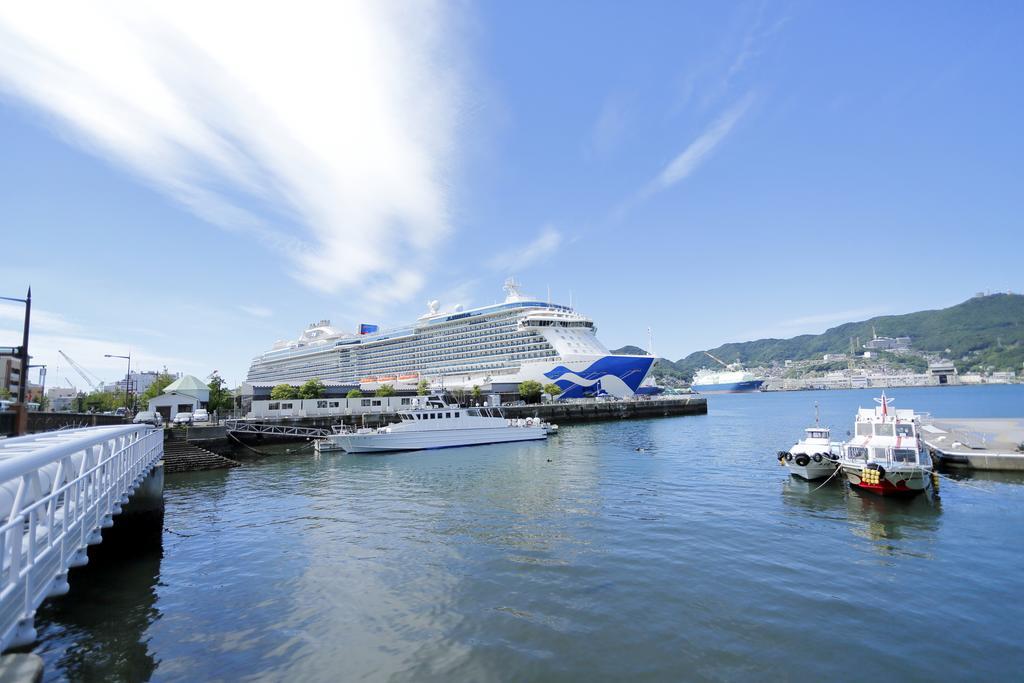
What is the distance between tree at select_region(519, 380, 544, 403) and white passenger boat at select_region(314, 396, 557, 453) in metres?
27.4

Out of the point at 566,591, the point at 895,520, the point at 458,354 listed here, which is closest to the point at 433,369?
the point at 458,354

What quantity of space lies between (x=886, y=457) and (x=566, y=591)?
51.0 feet

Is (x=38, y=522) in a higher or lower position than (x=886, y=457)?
higher

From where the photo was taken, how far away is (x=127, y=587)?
10.4m

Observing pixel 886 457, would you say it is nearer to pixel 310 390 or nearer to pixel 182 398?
pixel 182 398

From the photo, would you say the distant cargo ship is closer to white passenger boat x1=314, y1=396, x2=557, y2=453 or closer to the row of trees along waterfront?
the row of trees along waterfront

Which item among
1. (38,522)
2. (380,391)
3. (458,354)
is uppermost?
(458,354)

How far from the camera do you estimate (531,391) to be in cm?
6719

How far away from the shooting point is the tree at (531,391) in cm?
6719

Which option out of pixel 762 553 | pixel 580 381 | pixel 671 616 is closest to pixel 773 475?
pixel 762 553

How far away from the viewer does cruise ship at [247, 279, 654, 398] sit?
6962 centimetres

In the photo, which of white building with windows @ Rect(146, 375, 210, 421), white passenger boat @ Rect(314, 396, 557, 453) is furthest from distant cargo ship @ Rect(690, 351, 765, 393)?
white building with windows @ Rect(146, 375, 210, 421)

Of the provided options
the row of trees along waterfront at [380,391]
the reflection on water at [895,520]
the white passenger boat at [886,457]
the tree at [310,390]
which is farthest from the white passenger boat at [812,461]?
the tree at [310,390]

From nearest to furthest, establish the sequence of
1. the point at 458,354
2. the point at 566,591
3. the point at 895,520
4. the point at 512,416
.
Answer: the point at 566,591, the point at 895,520, the point at 512,416, the point at 458,354
